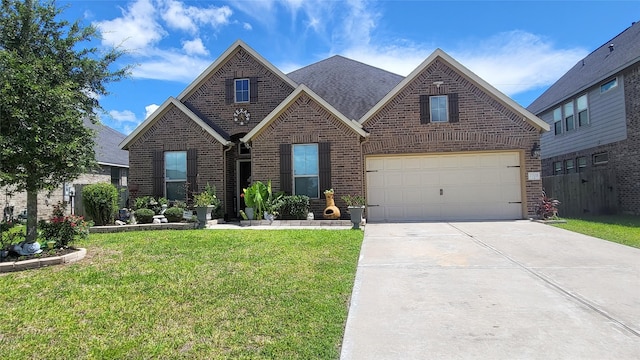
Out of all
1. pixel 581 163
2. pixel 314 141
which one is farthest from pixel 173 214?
pixel 581 163

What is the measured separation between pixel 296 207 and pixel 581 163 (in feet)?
45.0

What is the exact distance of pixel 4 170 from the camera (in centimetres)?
692

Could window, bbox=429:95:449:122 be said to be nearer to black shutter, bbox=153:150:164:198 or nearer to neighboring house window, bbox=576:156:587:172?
neighboring house window, bbox=576:156:587:172

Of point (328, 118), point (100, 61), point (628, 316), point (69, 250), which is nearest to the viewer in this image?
point (628, 316)

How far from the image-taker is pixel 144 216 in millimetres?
12180

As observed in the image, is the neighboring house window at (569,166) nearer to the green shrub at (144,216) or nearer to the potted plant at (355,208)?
the potted plant at (355,208)

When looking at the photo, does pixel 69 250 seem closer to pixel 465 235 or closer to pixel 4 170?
pixel 4 170

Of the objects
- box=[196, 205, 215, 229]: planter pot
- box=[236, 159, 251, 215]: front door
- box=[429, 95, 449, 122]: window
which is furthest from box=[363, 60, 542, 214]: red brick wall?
box=[196, 205, 215, 229]: planter pot

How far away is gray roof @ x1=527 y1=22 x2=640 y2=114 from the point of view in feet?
50.0

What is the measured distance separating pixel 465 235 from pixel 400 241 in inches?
73.4

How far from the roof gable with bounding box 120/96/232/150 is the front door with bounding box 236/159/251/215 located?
1.47m

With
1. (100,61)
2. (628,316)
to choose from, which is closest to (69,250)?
(100,61)

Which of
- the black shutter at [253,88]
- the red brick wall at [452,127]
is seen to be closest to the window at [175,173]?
the black shutter at [253,88]

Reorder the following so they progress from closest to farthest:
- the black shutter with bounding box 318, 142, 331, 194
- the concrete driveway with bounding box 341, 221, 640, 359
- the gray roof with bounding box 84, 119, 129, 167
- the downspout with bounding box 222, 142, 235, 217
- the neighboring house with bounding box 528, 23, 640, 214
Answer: the concrete driveway with bounding box 341, 221, 640, 359
the black shutter with bounding box 318, 142, 331, 194
the downspout with bounding box 222, 142, 235, 217
the neighboring house with bounding box 528, 23, 640, 214
the gray roof with bounding box 84, 119, 129, 167
